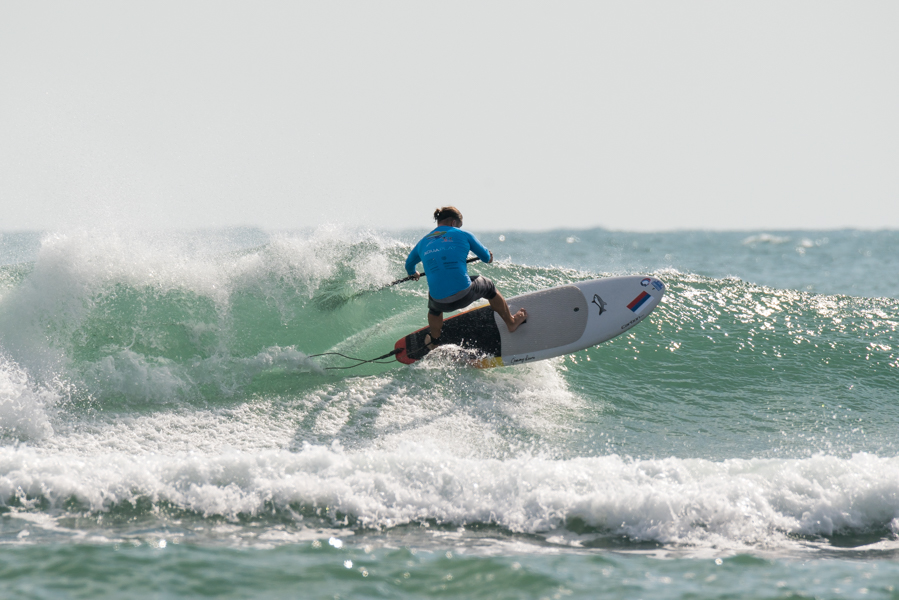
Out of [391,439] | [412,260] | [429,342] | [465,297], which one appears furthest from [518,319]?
[391,439]

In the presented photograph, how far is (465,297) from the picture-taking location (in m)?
5.95

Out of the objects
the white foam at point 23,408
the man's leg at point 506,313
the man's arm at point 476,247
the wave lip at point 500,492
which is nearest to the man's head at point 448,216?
the man's arm at point 476,247

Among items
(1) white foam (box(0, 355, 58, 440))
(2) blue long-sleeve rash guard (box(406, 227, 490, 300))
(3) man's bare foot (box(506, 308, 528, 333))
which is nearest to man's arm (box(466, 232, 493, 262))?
(2) blue long-sleeve rash guard (box(406, 227, 490, 300))

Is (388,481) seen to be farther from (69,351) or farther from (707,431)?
(69,351)

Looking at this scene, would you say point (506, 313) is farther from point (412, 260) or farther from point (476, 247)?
point (412, 260)

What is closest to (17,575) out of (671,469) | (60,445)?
(60,445)

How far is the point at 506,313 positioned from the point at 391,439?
189 centimetres

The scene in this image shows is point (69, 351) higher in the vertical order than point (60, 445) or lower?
higher

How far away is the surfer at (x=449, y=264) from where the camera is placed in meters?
5.88

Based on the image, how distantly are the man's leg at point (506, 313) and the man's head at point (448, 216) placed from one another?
2.59ft

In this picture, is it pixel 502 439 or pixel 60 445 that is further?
pixel 502 439

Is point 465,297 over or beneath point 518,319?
over

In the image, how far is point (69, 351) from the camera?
19.6 feet

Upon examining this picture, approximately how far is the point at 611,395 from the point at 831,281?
16.0 meters
